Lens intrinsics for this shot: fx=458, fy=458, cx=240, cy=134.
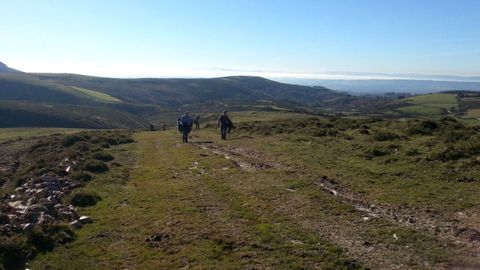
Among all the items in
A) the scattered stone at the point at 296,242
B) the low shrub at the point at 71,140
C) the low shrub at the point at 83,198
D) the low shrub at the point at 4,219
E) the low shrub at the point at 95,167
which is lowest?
the low shrub at the point at 71,140

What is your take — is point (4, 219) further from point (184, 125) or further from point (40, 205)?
point (184, 125)

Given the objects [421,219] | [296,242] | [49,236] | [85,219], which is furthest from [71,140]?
[421,219]

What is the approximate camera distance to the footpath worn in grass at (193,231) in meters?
10.7

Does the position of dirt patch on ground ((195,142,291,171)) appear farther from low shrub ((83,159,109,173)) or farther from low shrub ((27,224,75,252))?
low shrub ((27,224,75,252))

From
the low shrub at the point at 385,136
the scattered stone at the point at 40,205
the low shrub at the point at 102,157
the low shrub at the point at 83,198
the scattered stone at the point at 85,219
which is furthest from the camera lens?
the low shrub at the point at 102,157

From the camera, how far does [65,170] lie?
24250 millimetres

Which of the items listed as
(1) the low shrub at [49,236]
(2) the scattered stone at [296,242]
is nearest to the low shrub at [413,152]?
(2) the scattered stone at [296,242]

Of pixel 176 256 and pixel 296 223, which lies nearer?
pixel 176 256

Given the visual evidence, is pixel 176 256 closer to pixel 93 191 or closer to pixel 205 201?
pixel 205 201

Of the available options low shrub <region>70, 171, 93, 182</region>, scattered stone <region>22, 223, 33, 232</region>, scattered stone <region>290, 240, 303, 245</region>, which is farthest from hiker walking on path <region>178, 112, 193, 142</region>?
scattered stone <region>290, 240, 303, 245</region>

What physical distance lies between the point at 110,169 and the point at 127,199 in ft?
25.1

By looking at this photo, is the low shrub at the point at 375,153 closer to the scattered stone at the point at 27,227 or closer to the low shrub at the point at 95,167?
the low shrub at the point at 95,167

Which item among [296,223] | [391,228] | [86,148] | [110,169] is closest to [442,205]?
[391,228]

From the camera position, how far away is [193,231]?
42.1 feet
